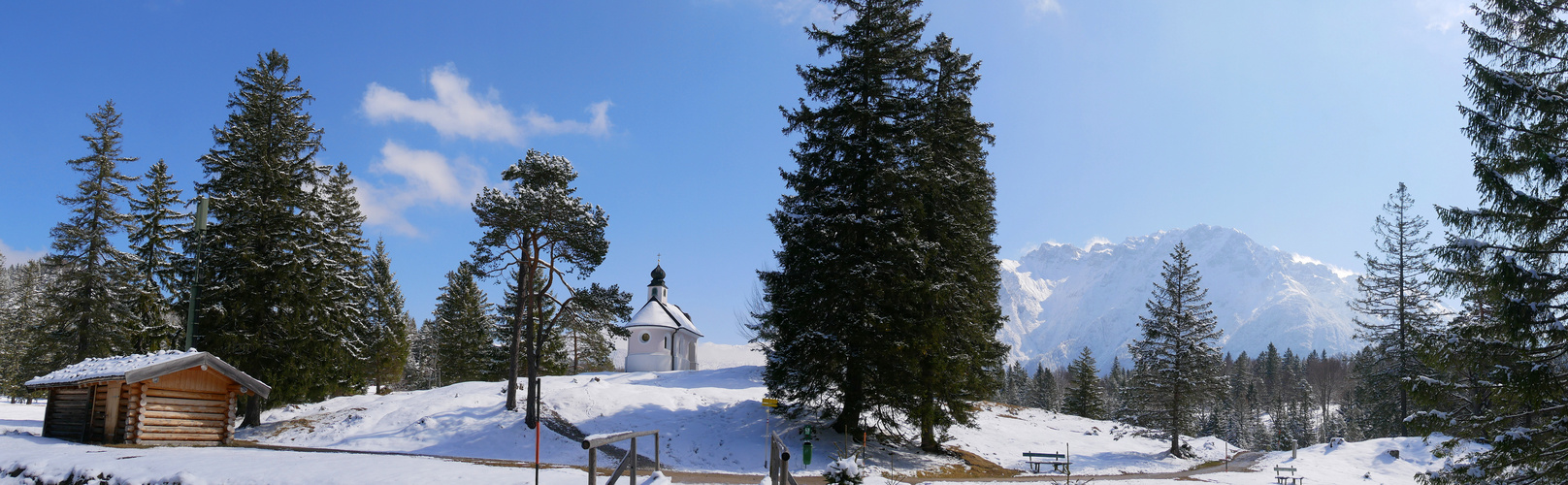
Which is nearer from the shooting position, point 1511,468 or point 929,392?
point 1511,468

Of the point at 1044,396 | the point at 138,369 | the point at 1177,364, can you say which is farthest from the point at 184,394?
the point at 1044,396

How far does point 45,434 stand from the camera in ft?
63.6

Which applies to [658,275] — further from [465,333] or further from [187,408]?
[187,408]

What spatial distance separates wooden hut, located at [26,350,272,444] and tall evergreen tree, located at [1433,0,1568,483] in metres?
27.0

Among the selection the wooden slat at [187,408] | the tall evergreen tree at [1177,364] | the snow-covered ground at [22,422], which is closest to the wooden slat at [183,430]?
the wooden slat at [187,408]

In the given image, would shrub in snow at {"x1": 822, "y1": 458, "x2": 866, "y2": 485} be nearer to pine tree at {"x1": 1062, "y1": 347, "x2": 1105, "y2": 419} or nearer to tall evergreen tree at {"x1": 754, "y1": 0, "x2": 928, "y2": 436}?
tall evergreen tree at {"x1": 754, "y1": 0, "x2": 928, "y2": 436}

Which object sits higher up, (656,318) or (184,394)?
(656,318)

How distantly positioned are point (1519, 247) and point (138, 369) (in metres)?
28.1

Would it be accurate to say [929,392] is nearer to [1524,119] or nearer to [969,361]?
[969,361]

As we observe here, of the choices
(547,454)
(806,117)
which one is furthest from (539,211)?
(806,117)

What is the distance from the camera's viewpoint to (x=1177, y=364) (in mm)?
34781

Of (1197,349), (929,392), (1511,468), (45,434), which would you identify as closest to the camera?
(1511,468)

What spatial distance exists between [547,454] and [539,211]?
8251 millimetres

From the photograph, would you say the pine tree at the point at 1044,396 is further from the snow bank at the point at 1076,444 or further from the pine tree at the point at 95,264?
the pine tree at the point at 95,264
